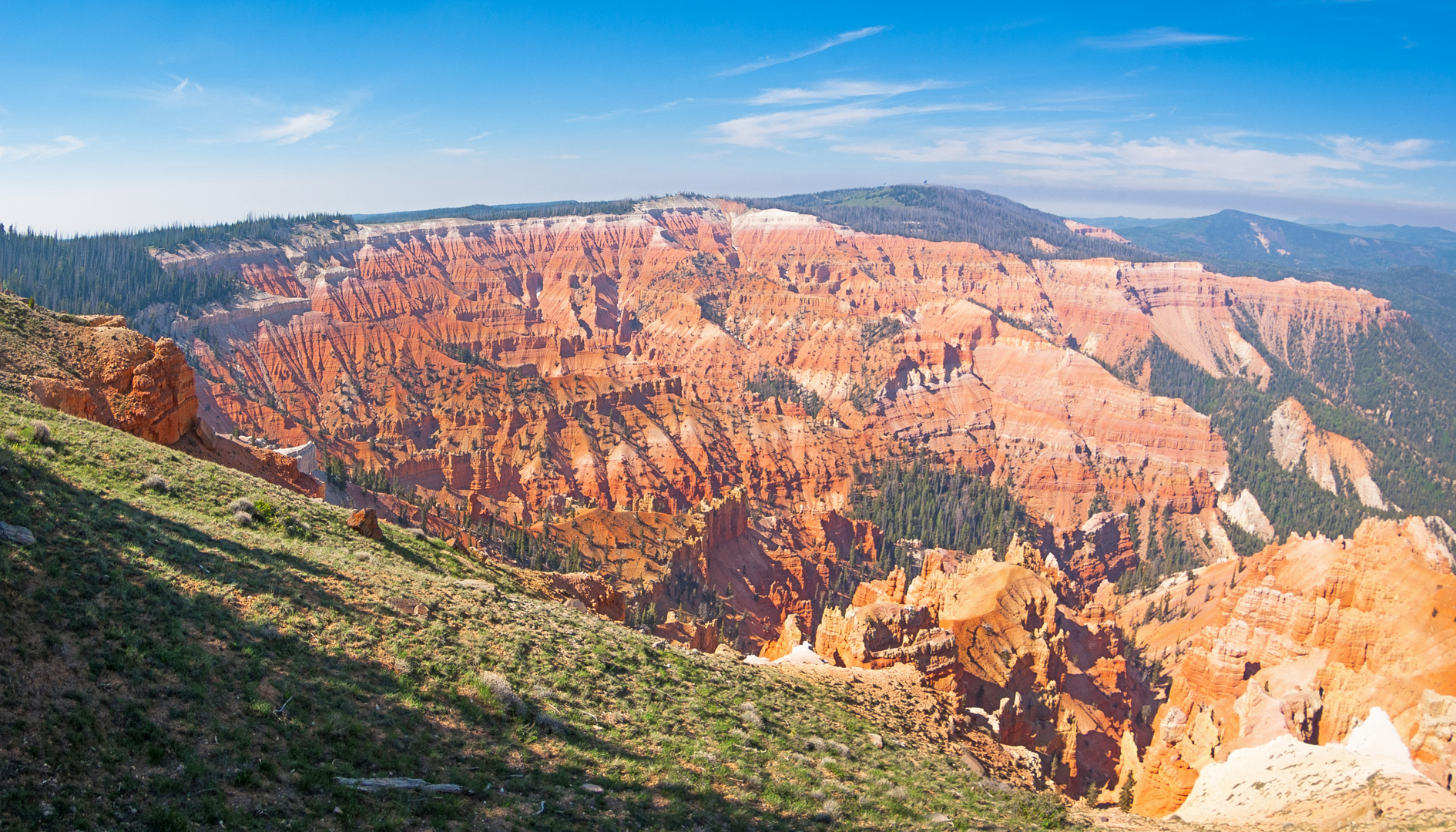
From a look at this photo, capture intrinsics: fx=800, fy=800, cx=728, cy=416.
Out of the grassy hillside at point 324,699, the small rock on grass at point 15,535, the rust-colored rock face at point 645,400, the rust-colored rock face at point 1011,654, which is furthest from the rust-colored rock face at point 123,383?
the rust-colored rock face at point 645,400

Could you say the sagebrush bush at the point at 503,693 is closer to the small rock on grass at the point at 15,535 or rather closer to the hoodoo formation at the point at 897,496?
the small rock on grass at the point at 15,535

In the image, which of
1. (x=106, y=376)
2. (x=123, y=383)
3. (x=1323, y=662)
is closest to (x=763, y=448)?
(x=1323, y=662)

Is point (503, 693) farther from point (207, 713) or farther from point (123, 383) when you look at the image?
point (123, 383)

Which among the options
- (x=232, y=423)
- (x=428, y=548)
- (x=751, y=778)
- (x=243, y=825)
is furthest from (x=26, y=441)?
(x=232, y=423)

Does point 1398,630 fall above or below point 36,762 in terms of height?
below

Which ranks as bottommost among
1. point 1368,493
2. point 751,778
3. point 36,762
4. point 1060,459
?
point 1368,493

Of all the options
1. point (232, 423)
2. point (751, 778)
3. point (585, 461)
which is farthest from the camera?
point (585, 461)

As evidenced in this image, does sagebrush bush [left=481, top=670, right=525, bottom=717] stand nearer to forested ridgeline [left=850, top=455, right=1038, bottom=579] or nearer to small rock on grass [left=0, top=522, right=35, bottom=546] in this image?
small rock on grass [left=0, top=522, right=35, bottom=546]

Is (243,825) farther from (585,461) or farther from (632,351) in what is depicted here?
(632,351)
